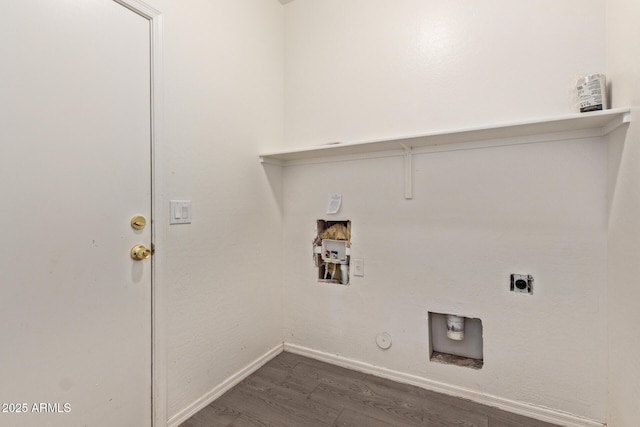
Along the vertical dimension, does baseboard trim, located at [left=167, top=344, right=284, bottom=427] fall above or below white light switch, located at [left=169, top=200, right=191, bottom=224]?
below

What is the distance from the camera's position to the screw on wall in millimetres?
1614

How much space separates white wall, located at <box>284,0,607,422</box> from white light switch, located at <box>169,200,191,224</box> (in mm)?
882

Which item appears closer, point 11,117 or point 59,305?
point 11,117

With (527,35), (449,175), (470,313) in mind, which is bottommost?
(470,313)

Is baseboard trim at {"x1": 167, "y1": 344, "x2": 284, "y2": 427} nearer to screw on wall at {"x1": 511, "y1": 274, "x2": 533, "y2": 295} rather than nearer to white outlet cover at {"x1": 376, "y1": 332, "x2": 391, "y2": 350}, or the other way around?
white outlet cover at {"x1": 376, "y1": 332, "x2": 391, "y2": 350}

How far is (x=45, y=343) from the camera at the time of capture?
1.11 meters

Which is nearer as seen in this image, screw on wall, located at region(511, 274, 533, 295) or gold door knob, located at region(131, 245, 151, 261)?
gold door knob, located at region(131, 245, 151, 261)

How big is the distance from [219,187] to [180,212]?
1.02 ft

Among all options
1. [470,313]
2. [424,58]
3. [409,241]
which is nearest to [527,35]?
[424,58]

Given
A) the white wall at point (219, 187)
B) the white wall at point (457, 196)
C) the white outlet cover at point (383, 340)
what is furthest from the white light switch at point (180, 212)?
the white outlet cover at point (383, 340)

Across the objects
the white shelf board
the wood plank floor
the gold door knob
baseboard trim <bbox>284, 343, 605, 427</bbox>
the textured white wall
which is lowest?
the wood plank floor

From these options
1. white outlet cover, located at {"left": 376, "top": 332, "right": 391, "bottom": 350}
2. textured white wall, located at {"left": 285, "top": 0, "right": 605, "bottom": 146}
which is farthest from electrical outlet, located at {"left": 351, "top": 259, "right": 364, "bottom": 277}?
textured white wall, located at {"left": 285, "top": 0, "right": 605, "bottom": 146}

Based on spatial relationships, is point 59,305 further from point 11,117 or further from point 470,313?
point 470,313

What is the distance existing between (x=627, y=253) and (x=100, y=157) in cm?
229
